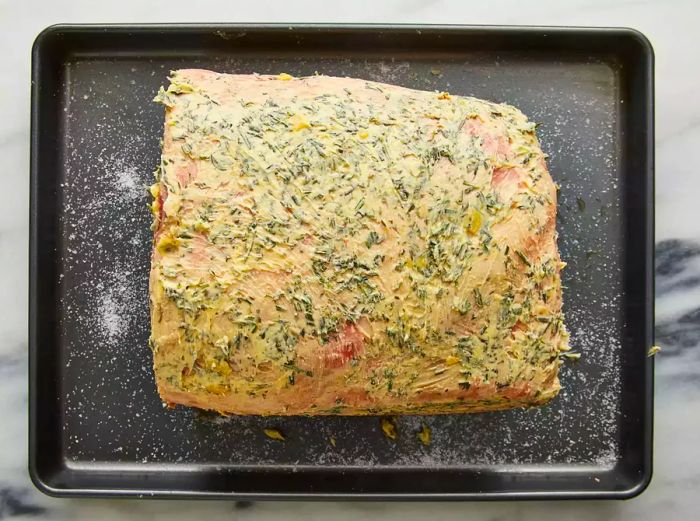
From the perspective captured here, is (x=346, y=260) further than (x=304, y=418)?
No

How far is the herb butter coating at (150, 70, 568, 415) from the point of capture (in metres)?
1.54

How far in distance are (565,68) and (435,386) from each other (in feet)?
3.11

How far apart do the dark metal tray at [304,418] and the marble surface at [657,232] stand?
0.10 meters

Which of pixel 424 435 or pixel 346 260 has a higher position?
pixel 346 260

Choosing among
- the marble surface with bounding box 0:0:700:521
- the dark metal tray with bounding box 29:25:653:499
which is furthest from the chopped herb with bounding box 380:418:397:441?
the marble surface with bounding box 0:0:700:521

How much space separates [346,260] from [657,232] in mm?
950

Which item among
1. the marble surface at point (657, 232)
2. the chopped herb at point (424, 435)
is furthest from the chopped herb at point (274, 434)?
the chopped herb at point (424, 435)

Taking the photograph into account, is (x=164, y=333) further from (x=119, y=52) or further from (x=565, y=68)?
(x=565, y=68)

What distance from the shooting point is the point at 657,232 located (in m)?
1.97

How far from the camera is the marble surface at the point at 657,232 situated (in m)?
1.94

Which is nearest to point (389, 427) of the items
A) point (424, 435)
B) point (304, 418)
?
point (424, 435)

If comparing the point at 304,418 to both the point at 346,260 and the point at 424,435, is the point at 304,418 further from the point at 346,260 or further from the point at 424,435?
the point at 346,260

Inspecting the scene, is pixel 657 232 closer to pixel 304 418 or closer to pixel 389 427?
pixel 389 427

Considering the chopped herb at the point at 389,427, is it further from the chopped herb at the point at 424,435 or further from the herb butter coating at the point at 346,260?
the herb butter coating at the point at 346,260
